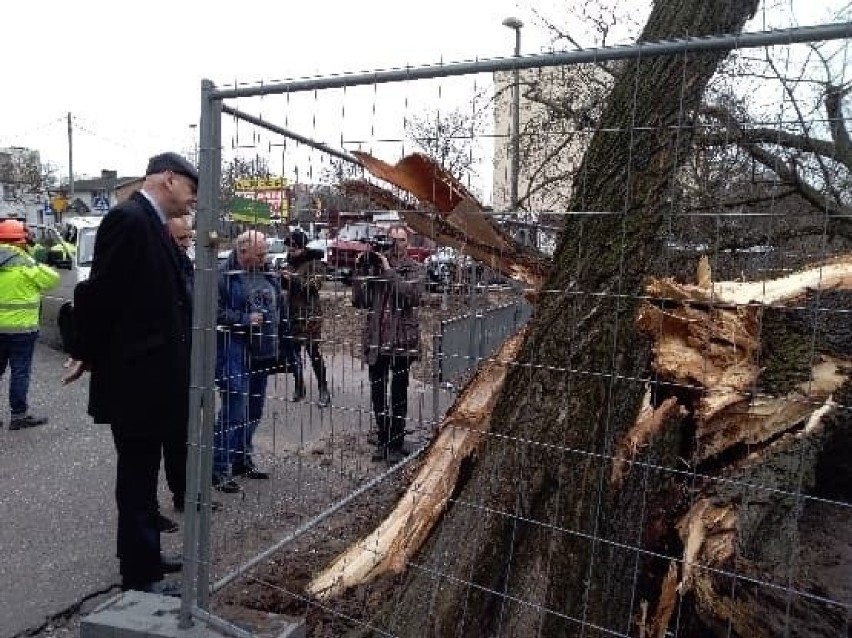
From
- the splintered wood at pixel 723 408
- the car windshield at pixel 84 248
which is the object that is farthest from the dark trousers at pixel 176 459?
the car windshield at pixel 84 248

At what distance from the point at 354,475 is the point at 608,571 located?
1.38 m

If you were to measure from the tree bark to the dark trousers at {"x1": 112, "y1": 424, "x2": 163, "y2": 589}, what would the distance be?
1299 mm

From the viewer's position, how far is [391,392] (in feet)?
9.87

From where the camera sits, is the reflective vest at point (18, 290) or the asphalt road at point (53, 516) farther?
the reflective vest at point (18, 290)

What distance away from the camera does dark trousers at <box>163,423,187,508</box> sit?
3.54 meters

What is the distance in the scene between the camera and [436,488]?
300 cm

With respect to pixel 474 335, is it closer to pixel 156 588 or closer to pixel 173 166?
pixel 173 166

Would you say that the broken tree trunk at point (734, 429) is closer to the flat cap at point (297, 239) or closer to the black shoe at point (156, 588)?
the flat cap at point (297, 239)

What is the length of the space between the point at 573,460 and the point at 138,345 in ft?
6.42

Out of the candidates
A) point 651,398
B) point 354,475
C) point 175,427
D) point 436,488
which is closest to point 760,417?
point 651,398

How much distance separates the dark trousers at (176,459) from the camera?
11.6ft

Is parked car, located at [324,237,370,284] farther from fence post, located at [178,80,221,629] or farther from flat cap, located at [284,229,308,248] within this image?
fence post, located at [178,80,221,629]

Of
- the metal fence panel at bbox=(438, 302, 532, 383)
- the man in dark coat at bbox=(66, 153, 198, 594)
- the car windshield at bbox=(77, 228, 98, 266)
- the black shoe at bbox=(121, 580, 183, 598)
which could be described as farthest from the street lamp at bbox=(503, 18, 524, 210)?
the car windshield at bbox=(77, 228, 98, 266)

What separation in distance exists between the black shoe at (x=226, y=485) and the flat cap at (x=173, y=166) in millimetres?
1354
